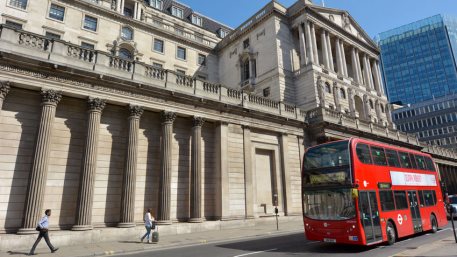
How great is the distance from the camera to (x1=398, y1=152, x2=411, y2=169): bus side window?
1468 centimetres

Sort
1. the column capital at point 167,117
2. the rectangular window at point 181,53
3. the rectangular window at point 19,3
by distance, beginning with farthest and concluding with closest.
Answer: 1. the rectangular window at point 181,53
2. the rectangular window at point 19,3
3. the column capital at point 167,117

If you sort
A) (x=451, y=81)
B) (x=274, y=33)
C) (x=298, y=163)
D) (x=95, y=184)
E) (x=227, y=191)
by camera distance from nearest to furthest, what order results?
(x=95, y=184)
(x=227, y=191)
(x=298, y=163)
(x=274, y=33)
(x=451, y=81)

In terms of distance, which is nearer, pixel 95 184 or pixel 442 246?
pixel 442 246

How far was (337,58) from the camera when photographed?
135 ft

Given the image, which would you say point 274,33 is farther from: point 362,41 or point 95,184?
point 95,184

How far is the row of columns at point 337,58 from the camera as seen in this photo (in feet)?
120

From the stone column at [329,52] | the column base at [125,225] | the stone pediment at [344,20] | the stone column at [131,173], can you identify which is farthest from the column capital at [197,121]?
the stone pediment at [344,20]

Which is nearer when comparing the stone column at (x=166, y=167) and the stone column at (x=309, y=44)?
the stone column at (x=166, y=167)

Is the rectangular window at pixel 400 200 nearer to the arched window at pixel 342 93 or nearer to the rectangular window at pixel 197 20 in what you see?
the arched window at pixel 342 93

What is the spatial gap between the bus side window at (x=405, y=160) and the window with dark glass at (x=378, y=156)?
2011mm

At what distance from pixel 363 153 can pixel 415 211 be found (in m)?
5.29

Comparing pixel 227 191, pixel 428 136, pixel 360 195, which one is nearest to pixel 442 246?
pixel 360 195

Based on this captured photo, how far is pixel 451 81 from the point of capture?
356 feet

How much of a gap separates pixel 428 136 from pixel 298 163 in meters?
76.6
